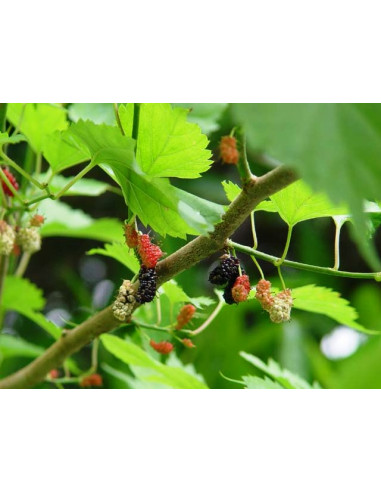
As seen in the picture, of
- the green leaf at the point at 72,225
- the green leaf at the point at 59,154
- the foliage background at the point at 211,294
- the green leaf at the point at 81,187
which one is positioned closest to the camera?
the green leaf at the point at 59,154

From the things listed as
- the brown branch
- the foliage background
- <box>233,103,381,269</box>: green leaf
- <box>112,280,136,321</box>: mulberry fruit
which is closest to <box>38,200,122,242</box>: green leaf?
the foliage background

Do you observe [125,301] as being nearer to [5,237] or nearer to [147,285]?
[147,285]

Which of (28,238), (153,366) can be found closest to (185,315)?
(153,366)

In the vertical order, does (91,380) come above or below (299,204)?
below

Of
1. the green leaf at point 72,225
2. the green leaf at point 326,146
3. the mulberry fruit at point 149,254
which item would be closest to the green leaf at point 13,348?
the green leaf at point 72,225

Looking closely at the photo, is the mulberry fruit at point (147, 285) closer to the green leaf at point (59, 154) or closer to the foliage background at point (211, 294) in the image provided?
the green leaf at point (59, 154)

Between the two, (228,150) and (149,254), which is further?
(228,150)
